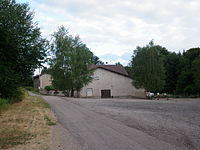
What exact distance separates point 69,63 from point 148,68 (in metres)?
14.1

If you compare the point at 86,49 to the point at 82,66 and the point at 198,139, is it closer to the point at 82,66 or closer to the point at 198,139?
the point at 82,66

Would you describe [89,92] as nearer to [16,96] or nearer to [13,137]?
[16,96]

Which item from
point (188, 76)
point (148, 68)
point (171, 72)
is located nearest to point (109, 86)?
point (148, 68)

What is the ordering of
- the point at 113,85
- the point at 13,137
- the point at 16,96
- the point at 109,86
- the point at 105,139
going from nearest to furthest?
the point at 105,139
the point at 13,137
the point at 16,96
the point at 109,86
the point at 113,85

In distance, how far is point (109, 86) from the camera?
5575 centimetres

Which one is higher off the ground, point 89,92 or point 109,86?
point 109,86

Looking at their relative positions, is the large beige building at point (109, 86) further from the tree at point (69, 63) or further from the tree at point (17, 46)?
the tree at point (17, 46)

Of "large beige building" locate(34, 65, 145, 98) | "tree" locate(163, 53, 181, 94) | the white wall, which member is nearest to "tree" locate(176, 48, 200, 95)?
"tree" locate(163, 53, 181, 94)

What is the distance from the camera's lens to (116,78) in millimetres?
56250

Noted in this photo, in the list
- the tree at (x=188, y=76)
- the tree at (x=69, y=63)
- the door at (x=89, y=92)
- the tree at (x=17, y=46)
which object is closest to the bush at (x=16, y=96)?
the tree at (x=17, y=46)

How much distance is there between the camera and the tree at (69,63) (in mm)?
46906

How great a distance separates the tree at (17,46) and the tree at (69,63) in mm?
22727

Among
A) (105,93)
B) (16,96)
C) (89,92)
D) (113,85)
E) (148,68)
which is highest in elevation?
(148,68)

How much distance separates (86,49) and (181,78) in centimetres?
2228
